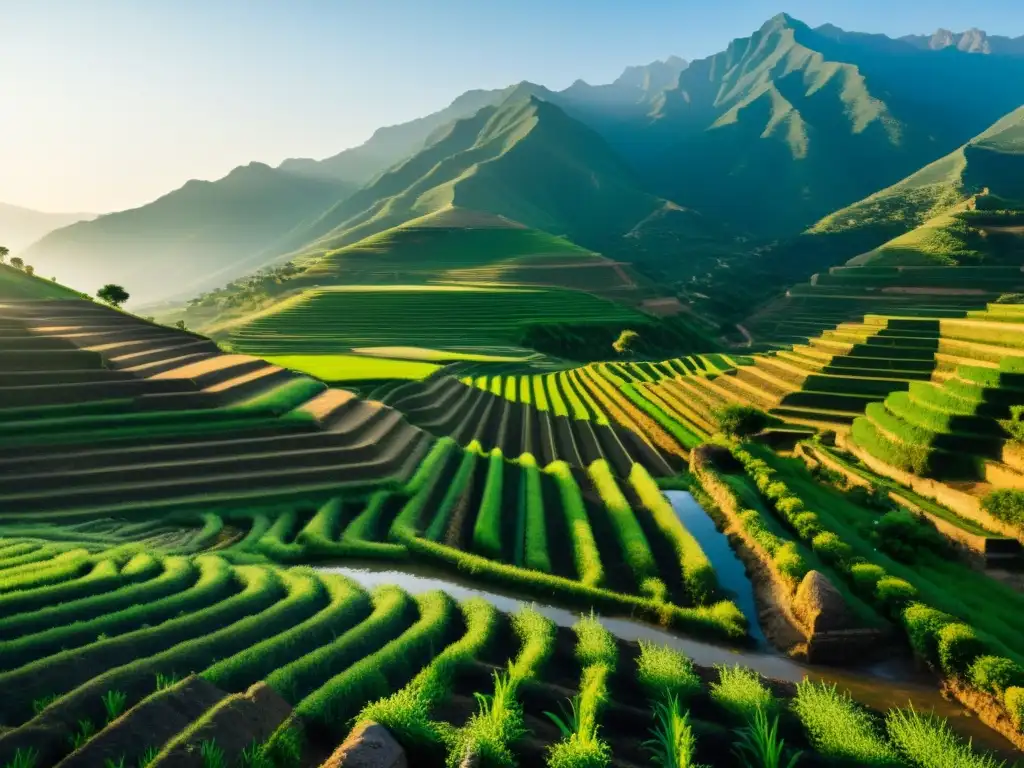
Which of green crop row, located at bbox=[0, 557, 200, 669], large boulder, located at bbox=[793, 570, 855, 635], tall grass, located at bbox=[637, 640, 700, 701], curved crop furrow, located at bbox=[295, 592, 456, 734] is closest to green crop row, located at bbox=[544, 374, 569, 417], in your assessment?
large boulder, located at bbox=[793, 570, 855, 635]

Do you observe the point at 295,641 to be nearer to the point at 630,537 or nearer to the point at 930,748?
the point at 930,748

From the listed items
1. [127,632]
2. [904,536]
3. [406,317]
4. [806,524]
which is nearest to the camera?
[127,632]

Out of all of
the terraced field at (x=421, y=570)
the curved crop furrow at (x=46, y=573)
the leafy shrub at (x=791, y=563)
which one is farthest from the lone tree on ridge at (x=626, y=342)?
the curved crop furrow at (x=46, y=573)

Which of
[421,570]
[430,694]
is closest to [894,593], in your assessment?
[430,694]

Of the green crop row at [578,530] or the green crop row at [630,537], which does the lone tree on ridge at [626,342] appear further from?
the green crop row at [630,537]

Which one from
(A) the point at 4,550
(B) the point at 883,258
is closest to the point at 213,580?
(A) the point at 4,550

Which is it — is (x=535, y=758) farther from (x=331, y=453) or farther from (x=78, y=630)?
(x=331, y=453)
